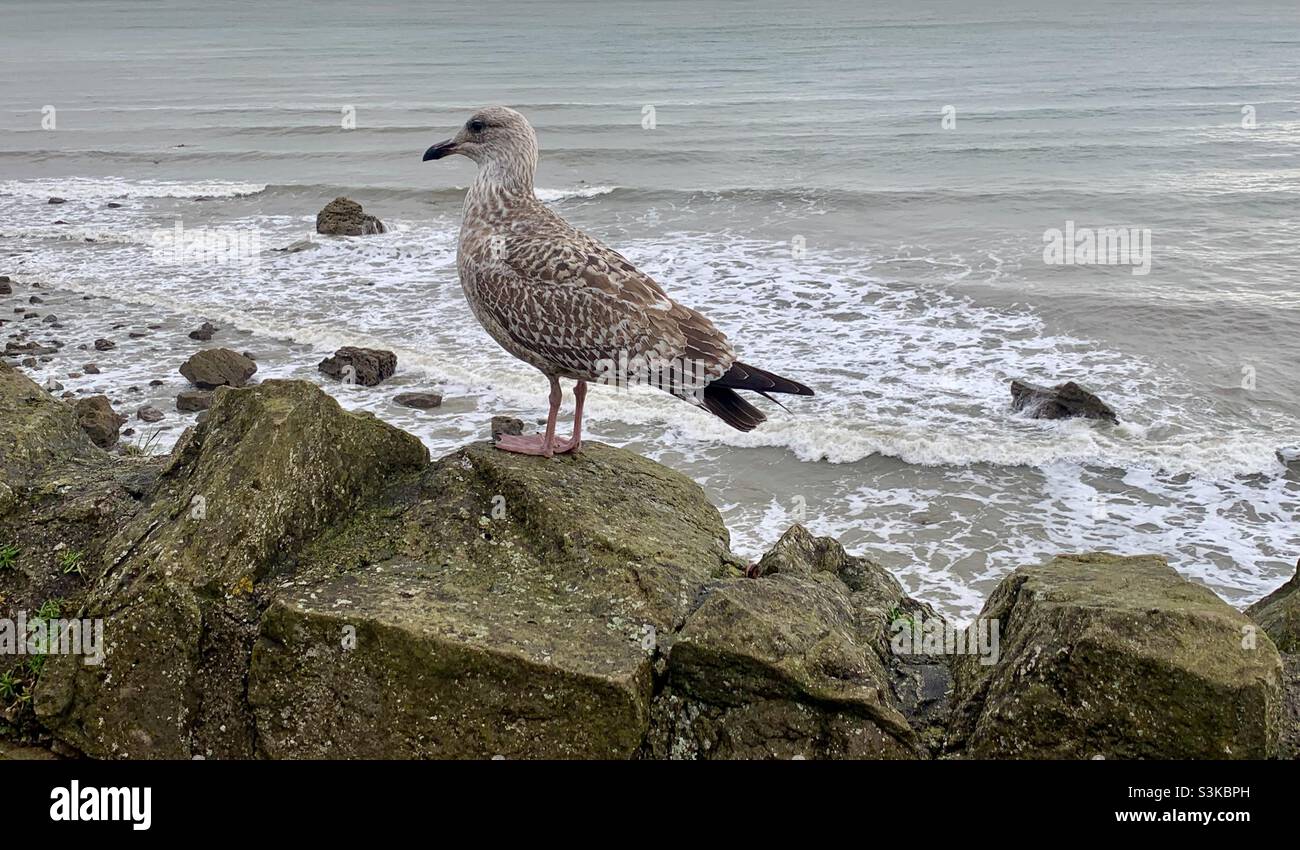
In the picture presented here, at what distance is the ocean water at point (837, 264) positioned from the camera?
1120cm

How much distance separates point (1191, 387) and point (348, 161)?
26899 mm

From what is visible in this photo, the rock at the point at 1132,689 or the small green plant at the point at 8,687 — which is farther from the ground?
the rock at the point at 1132,689

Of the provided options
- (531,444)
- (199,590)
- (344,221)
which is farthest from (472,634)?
(344,221)

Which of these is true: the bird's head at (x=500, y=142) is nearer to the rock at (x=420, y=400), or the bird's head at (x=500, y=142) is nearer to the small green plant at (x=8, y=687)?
the small green plant at (x=8, y=687)

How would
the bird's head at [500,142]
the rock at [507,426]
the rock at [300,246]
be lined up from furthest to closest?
the rock at [300,246]
the rock at [507,426]
the bird's head at [500,142]

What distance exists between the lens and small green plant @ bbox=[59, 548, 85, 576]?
494 centimetres

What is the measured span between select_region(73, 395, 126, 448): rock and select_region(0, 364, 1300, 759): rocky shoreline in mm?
5970

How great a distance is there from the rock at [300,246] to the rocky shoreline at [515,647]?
1709cm

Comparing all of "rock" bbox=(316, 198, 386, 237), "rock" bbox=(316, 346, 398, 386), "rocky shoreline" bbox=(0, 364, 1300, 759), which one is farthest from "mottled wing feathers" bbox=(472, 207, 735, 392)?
"rock" bbox=(316, 198, 386, 237)

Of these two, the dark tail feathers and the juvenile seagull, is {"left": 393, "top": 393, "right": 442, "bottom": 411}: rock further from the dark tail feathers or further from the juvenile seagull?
the dark tail feathers

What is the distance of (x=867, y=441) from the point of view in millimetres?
12133

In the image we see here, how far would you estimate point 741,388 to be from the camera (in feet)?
20.2

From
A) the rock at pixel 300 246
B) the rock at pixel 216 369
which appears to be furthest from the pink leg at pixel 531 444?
the rock at pixel 300 246

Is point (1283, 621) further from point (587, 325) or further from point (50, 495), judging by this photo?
point (50, 495)
